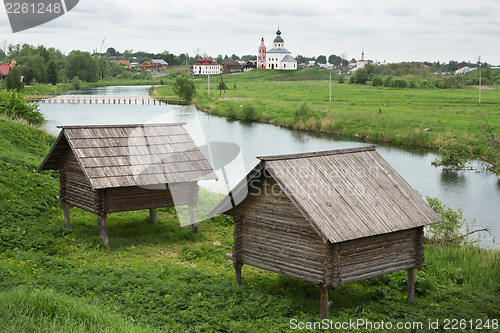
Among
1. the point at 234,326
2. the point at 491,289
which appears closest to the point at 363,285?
the point at 491,289

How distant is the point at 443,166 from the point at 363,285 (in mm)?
24898

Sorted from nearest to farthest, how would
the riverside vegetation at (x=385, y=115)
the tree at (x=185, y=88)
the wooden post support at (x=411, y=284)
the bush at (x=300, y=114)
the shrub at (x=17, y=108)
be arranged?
1. the wooden post support at (x=411, y=284)
2. the shrub at (x=17, y=108)
3. the riverside vegetation at (x=385, y=115)
4. the bush at (x=300, y=114)
5. the tree at (x=185, y=88)

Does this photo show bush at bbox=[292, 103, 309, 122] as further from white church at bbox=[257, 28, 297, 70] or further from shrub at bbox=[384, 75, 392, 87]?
white church at bbox=[257, 28, 297, 70]

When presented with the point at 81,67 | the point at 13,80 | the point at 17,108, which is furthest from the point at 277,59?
the point at 17,108

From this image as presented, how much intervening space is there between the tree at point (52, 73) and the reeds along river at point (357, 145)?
48.2 metres

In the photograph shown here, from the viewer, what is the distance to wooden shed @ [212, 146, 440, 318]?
450 inches

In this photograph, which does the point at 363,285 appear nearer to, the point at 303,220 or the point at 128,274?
the point at 303,220

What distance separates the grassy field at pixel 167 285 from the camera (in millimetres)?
10594

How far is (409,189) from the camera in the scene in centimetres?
1317

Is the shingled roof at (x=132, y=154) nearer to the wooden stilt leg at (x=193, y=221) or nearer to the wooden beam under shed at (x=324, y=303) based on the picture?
the wooden stilt leg at (x=193, y=221)

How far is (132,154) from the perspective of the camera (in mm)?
16578

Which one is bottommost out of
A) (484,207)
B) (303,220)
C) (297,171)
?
(484,207)

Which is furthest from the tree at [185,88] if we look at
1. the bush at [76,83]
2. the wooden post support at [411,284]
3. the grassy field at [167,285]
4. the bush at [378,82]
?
the wooden post support at [411,284]

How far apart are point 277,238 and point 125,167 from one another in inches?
226
